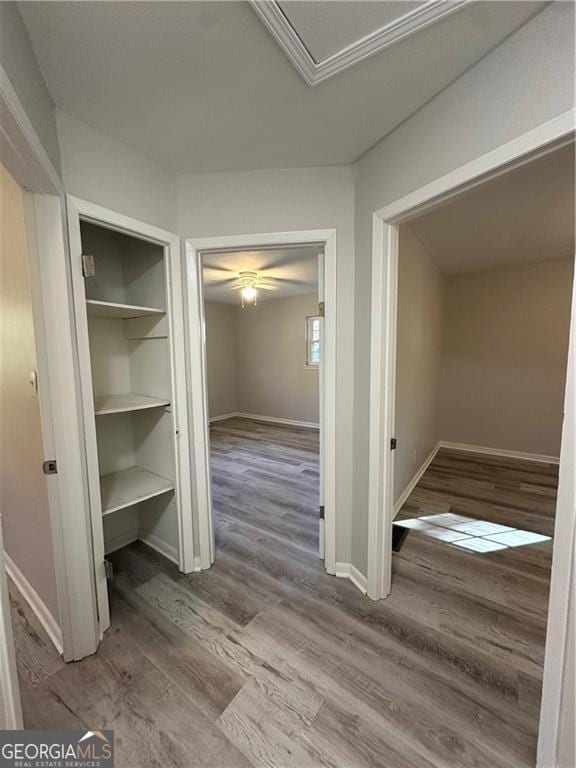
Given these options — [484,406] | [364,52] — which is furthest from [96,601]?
[484,406]

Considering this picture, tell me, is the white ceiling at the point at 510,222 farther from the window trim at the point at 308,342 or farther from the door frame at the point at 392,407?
the window trim at the point at 308,342

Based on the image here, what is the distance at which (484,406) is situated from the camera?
4230 mm

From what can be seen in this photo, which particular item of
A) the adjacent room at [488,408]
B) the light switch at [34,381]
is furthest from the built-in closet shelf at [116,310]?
the adjacent room at [488,408]

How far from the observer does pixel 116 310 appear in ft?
5.58

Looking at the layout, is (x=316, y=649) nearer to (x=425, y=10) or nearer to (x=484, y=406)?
(x=425, y=10)

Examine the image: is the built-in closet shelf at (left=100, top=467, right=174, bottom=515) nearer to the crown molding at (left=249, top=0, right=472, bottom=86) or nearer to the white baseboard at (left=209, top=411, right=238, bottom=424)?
the crown molding at (left=249, top=0, right=472, bottom=86)

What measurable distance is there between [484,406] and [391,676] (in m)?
3.85

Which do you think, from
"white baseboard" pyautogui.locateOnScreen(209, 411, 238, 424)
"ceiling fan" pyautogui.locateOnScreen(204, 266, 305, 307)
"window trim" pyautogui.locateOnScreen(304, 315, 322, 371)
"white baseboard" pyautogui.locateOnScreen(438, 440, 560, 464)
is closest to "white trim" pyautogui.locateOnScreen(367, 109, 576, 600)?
"ceiling fan" pyautogui.locateOnScreen(204, 266, 305, 307)

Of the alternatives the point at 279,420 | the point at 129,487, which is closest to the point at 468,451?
the point at 279,420

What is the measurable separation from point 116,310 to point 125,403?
55 centimetres

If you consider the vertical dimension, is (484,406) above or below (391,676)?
above

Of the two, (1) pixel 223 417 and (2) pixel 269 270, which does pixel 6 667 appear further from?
(1) pixel 223 417

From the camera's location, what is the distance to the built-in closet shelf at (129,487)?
172 centimetres

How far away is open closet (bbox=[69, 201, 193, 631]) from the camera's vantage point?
1.76 meters
